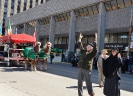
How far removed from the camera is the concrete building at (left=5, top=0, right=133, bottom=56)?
34656mm

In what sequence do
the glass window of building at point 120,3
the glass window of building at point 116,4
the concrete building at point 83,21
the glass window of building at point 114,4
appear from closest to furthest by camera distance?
1. the glass window of building at point 116,4
2. the glass window of building at point 120,3
3. the concrete building at point 83,21
4. the glass window of building at point 114,4

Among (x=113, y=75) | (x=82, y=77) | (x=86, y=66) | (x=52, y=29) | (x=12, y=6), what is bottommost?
(x=82, y=77)

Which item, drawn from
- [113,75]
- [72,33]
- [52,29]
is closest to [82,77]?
[113,75]

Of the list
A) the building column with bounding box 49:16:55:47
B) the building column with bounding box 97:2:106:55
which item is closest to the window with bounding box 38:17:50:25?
the building column with bounding box 49:16:55:47

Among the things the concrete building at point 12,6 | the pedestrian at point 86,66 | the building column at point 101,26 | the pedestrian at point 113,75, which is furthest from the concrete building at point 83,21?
the concrete building at point 12,6

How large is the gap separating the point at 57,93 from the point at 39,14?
163 ft

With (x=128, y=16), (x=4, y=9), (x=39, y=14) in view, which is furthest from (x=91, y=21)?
(x=4, y=9)

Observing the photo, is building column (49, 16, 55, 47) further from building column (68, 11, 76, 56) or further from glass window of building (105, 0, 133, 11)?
glass window of building (105, 0, 133, 11)

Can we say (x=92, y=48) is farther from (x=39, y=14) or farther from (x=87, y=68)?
(x=39, y=14)

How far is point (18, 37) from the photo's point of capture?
1995cm

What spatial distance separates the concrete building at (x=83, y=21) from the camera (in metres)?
34.7

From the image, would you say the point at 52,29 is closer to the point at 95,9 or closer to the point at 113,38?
the point at 95,9

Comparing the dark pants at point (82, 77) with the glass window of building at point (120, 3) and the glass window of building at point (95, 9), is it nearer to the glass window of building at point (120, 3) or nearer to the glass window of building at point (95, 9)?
the glass window of building at point (120, 3)

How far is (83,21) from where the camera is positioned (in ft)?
137
